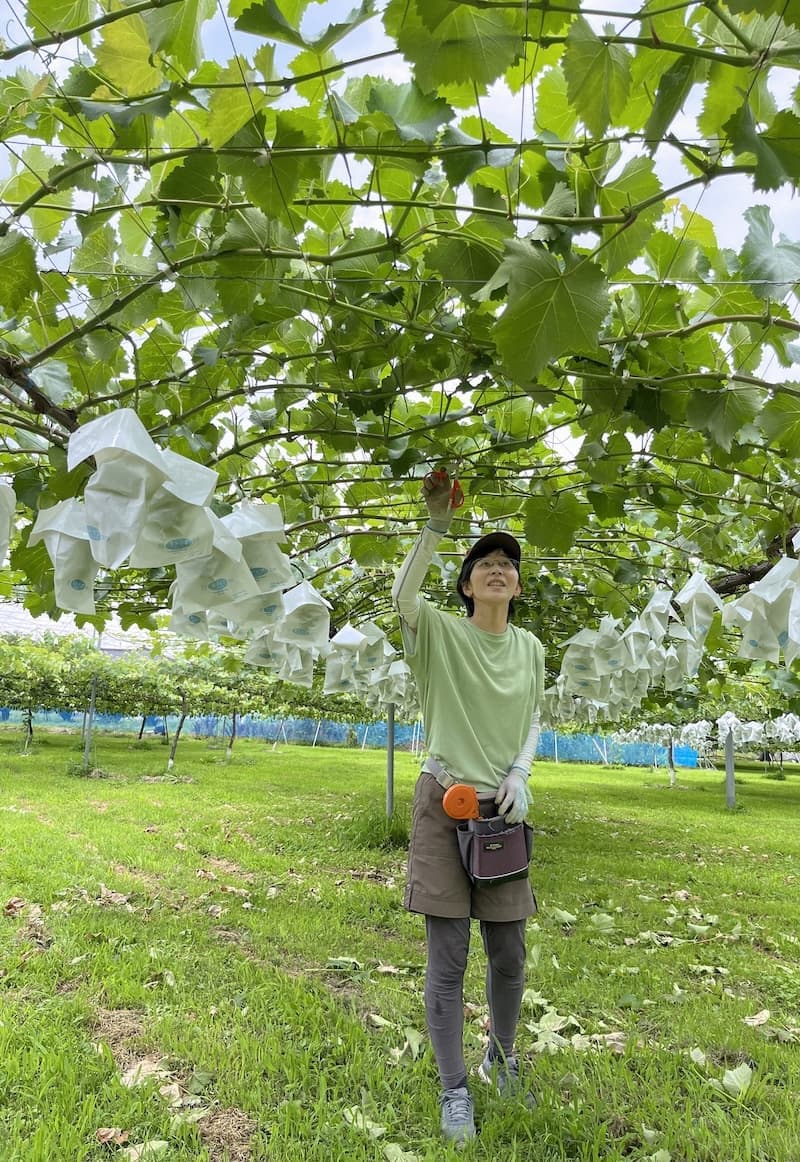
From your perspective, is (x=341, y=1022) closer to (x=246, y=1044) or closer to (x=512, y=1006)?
(x=246, y=1044)

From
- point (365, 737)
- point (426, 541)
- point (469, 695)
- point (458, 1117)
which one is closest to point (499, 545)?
point (426, 541)

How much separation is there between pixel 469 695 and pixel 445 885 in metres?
0.54

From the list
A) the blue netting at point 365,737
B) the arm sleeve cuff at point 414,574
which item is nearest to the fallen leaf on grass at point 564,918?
the arm sleeve cuff at point 414,574

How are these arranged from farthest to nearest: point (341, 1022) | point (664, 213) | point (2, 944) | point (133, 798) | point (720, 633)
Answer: point (133, 798)
point (720, 633)
point (2, 944)
point (341, 1022)
point (664, 213)

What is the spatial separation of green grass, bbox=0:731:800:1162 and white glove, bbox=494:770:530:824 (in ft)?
3.02

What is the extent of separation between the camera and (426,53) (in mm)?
1038

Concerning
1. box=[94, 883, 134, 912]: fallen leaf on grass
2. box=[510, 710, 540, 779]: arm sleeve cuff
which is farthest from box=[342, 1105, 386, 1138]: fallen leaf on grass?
box=[94, 883, 134, 912]: fallen leaf on grass

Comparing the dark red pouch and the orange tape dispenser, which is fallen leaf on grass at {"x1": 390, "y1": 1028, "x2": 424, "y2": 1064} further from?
the orange tape dispenser

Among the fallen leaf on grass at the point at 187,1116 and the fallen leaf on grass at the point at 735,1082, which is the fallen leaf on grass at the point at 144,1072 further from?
the fallen leaf on grass at the point at 735,1082

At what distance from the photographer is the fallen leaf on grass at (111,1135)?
2.21m

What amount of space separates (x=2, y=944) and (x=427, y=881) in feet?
9.98

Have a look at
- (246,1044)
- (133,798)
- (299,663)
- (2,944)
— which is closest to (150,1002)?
(246,1044)

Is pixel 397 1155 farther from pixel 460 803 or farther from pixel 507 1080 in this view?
pixel 460 803

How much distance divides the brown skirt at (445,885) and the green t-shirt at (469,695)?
0.13m
